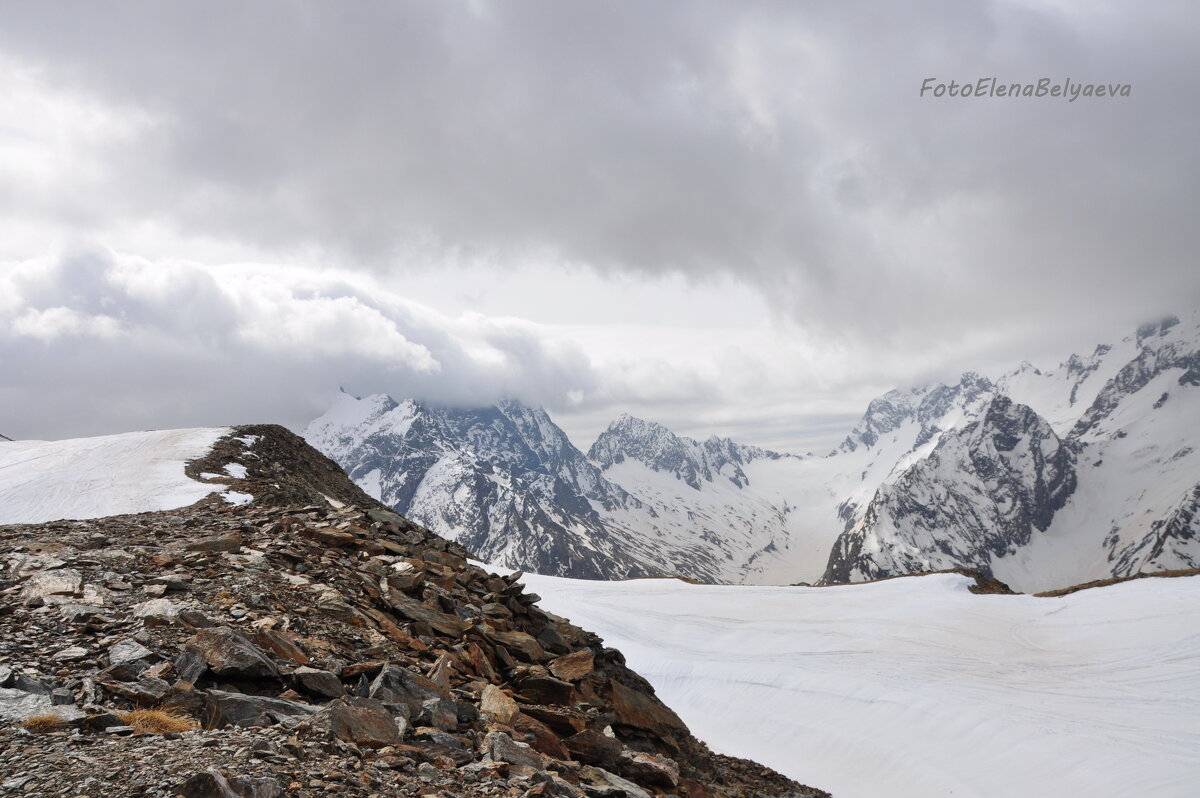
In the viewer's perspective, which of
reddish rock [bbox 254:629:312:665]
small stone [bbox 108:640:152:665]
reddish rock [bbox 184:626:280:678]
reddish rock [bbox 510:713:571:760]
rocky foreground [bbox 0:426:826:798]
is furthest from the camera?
reddish rock [bbox 510:713:571:760]

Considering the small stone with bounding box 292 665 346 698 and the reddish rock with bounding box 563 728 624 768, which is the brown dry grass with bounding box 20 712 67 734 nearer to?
the small stone with bounding box 292 665 346 698

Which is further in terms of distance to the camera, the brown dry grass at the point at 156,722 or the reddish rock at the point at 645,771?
the reddish rock at the point at 645,771

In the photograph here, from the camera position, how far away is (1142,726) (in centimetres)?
2495

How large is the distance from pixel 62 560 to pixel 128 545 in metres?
2.57

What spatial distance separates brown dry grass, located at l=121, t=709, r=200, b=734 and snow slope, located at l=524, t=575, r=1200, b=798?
23827mm

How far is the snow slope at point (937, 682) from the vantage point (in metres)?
23.1

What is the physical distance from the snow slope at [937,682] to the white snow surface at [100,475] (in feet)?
75.3

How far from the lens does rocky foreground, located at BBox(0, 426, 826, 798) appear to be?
6.45m

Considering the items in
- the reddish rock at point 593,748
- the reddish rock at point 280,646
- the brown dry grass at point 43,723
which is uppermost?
the brown dry grass at point 43,723

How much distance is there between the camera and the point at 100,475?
93.9ft

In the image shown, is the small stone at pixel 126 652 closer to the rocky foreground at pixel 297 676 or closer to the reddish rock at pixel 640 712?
the rocky foreground at pixel 297 676

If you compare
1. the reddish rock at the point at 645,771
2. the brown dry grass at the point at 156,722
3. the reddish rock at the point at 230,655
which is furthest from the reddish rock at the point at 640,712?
the brown dry grass at the point at 156,722

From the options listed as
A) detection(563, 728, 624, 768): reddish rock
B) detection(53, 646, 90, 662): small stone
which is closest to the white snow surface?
detection(53, 646, 90, 662): small stone

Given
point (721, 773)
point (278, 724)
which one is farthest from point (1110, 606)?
point (278, 724)
